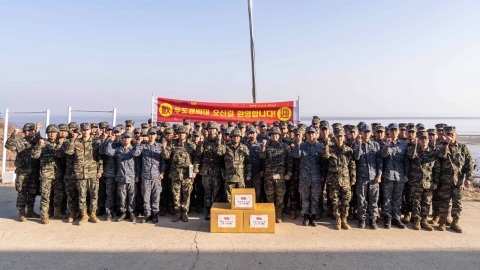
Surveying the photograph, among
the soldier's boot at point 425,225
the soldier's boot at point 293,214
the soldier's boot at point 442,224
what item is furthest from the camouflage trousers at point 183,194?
the soldier's boot at point 442,224

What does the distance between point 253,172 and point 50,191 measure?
14.5 ft

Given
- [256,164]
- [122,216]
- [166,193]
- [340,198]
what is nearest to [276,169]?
[256,164]

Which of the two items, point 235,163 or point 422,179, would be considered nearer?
point 422,179

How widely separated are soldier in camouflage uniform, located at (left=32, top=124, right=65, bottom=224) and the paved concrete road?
0.38 meters

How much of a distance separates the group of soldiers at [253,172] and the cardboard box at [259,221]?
2.48 ft

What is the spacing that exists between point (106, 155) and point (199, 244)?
301 centimetres

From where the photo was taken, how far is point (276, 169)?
19.9 feet

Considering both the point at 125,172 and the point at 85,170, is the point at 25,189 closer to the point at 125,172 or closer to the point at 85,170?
the point at 85,170

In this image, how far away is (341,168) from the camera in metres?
5.67

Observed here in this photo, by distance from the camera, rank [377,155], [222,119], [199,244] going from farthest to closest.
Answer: [222,119]
[377,155]
[199,244]

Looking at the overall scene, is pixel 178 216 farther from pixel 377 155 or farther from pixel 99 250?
pixel 377 155

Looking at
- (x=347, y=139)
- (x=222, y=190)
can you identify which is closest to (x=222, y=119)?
(x=222, y=190)

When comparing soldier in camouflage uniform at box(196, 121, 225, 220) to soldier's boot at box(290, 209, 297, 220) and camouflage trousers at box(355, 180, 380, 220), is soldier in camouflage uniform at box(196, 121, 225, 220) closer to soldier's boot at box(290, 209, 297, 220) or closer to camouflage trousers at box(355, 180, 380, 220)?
soldier's boot at box(290, 209, 297, 220)

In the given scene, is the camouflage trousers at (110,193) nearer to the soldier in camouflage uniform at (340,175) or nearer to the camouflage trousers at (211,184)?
the camouflage trousers at (211,184)
